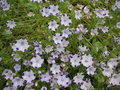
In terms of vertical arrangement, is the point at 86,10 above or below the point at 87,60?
above

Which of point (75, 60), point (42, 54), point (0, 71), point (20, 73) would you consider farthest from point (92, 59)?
point (0, 71)

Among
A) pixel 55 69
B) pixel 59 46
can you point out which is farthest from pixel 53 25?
pixel 55 69

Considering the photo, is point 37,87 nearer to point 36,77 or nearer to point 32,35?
point 36,77

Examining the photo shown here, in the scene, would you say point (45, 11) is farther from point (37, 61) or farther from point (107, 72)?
point (107, 72)

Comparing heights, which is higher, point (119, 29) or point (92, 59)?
point (119, 29)

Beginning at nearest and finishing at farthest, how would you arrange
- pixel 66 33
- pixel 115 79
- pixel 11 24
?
1. pixel 115 79
2. pixel 66 33
3. pixel 11 24

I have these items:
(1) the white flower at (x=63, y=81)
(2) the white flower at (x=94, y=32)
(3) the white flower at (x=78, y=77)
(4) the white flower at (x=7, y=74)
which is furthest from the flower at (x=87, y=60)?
(4) the white flower at (x=7, y=74)

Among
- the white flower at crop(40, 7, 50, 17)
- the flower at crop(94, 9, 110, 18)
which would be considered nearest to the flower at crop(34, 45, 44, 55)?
the white flower at crop(40, 7, 50, 17)
